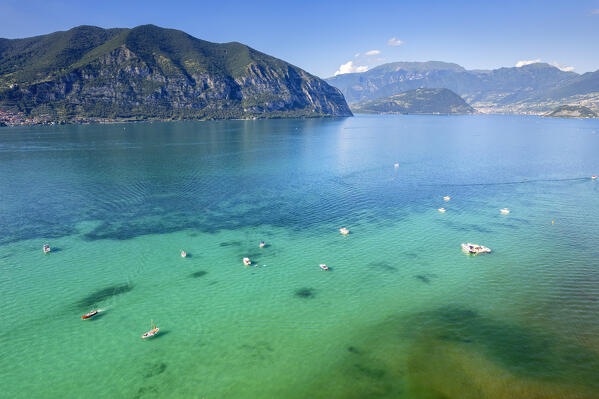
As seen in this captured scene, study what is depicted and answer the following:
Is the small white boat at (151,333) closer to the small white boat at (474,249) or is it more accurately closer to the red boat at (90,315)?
the red boat at (90,315)

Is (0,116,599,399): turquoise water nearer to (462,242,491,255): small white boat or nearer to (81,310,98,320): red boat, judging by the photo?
(81,310,98,320): red boat

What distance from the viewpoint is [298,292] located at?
41.5 meters

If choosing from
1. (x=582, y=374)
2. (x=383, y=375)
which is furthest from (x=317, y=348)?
(x=582, y=374)

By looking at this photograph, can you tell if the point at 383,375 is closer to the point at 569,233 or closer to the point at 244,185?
the point at 569,233

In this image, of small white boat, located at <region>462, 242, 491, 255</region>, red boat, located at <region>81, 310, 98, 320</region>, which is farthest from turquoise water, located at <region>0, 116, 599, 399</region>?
small white boat, located at <region>462, 242, 491, 255</region>

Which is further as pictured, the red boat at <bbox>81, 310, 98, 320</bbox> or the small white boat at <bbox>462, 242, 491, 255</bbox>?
the small white boat at <bbox>462, 242, 491, 255</bbox>

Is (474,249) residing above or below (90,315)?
above

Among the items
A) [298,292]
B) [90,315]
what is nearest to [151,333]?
[90,315]

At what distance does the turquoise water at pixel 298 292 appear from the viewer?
2788 cm

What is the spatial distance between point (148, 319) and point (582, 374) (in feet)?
148

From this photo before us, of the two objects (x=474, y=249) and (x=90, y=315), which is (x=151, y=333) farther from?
(x=474, y=249)

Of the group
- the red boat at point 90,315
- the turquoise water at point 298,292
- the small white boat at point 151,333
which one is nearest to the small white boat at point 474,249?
the turquoise water at point 298,292

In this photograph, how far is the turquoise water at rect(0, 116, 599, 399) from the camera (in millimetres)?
27875

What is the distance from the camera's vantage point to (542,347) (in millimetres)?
30828
